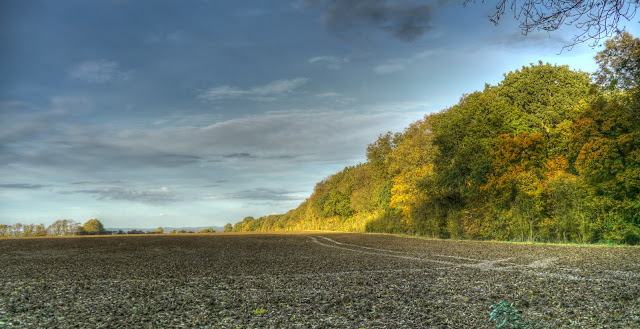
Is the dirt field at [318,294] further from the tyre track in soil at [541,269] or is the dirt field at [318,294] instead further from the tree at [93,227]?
the tree at [93,227]

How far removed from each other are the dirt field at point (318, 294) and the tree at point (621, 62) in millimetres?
11431

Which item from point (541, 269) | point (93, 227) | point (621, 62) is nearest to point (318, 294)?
point (541, 269)

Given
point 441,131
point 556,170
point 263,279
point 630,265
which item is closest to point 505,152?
point 556,170

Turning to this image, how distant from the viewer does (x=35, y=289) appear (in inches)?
311

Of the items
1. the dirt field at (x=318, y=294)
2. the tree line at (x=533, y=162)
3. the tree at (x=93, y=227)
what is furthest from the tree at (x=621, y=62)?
the tree at (x=93, y=227)

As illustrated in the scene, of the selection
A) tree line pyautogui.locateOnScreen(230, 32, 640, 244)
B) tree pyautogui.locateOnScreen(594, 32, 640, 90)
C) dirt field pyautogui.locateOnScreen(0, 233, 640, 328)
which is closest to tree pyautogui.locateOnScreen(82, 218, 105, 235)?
dirt field pyautogui.locateOnScreen(0, 233, 640, 328)

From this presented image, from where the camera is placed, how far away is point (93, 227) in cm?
2928

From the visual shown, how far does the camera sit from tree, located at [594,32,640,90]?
61.2 feet

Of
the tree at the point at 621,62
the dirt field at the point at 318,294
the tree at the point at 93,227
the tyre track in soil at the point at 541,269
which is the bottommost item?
the tyre track in soil at the point at 541,269

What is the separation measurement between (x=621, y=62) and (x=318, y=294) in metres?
20.7

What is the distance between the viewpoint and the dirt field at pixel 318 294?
5.51 metres

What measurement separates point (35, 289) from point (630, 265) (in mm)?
14981

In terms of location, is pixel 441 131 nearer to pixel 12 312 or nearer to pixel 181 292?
pixel 181 292

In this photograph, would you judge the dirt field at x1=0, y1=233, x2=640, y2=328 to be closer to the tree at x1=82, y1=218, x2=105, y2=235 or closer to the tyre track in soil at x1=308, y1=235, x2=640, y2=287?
the tyre track in soil at x1=308, y1=235, x2=640, y2=287
